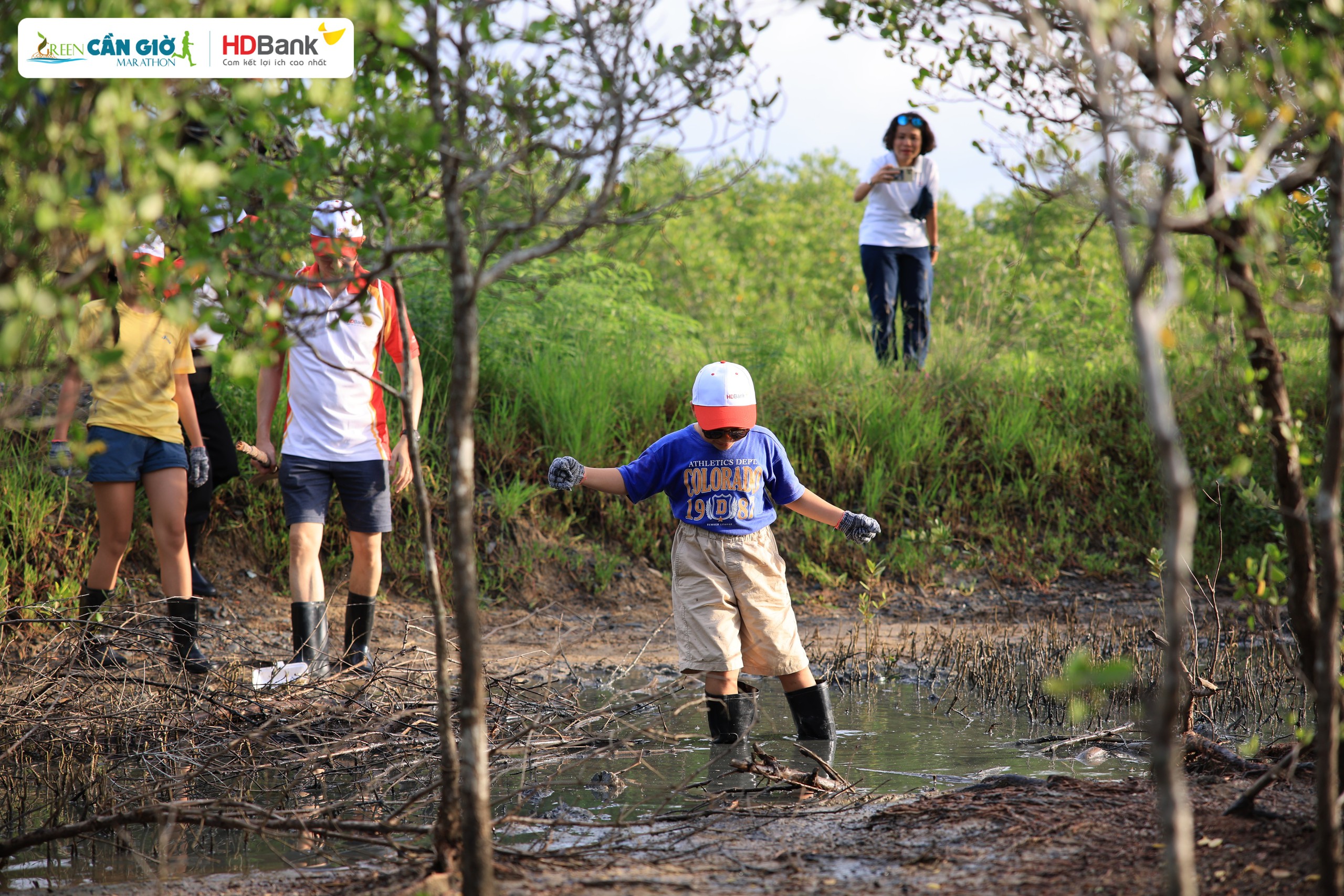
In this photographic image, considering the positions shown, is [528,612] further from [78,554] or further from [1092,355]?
[1092,355]

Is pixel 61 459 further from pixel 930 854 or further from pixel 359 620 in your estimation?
pixel 930 854

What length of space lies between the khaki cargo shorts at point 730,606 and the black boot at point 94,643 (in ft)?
7.71

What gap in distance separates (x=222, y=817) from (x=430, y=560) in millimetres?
937

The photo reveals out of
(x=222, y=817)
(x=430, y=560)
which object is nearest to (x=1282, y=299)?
(x=430, y=560)

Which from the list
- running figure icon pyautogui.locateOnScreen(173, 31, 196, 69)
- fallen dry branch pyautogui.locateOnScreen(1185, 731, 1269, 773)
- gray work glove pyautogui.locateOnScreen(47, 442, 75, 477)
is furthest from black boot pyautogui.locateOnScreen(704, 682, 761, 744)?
running figure icon pyautogui.locateOnScreen(173, 31, 196, 69)

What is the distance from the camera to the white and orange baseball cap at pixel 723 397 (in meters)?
4.57

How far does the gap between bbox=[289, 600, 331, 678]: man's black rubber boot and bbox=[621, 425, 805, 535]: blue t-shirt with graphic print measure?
1.65 m

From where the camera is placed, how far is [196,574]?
22.0ft

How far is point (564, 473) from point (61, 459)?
6.07 feet

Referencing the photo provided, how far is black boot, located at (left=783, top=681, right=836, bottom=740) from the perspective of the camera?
189 inches

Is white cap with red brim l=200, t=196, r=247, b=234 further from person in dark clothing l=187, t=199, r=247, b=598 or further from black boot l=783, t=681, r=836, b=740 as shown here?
person in dark clothing l=187, t=199, r=247, b=598

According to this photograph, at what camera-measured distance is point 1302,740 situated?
2893 mm

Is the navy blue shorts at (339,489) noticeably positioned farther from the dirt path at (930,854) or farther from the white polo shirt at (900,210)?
the white polo shirt at (900,210)

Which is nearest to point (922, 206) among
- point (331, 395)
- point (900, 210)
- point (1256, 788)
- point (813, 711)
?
point (900, 210)
